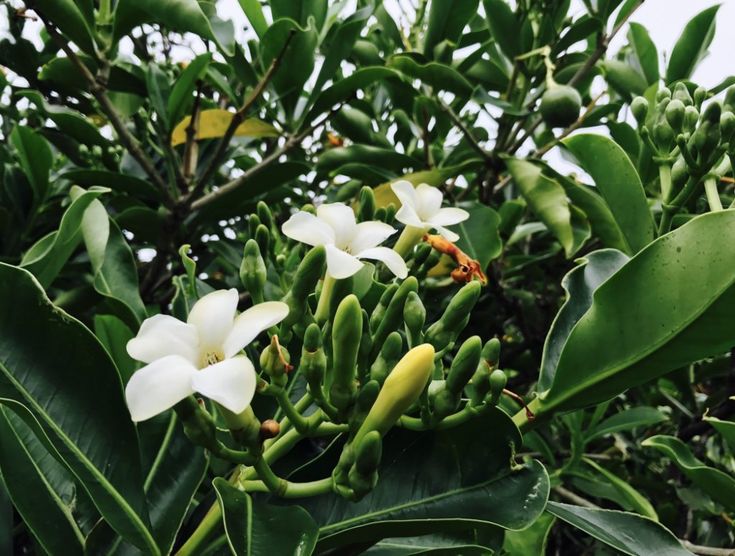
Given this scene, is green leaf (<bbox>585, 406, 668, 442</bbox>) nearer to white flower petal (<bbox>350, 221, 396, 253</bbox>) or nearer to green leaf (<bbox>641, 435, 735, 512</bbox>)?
green leaf (<bbox>641, 435, 735, 512</bbox>)

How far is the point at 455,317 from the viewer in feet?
2.89

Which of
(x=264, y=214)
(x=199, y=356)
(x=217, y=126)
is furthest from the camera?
(x=217, y=126)

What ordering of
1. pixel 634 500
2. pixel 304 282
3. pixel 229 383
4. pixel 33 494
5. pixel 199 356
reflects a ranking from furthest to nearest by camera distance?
1. pixel 634 500
2. pixel 33 494
3. pixel 304 282
4. pixel 199 356
5. pixel 229 383

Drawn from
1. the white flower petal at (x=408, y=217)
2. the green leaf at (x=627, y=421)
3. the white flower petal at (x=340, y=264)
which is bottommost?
the green leaf at (x=627, y=421)

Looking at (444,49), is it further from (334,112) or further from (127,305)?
(127,305)

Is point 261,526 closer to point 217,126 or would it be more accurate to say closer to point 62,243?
point 62,243

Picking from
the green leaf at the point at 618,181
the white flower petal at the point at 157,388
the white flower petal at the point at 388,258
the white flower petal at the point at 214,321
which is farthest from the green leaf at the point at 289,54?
the white flower petal at the point at 157,388

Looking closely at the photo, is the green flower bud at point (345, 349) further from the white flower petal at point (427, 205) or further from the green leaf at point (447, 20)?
the green leaf at point (447, 20)

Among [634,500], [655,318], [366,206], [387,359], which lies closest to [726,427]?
[655,318]

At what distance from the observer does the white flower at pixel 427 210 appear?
108 cm

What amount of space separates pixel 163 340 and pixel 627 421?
1.31 metres

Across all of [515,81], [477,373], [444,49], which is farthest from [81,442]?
[515,81]

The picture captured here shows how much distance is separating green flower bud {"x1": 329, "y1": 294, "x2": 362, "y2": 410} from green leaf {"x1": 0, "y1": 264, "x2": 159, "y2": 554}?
308 mm

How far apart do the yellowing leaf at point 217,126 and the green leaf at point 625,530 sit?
52.7 inches
